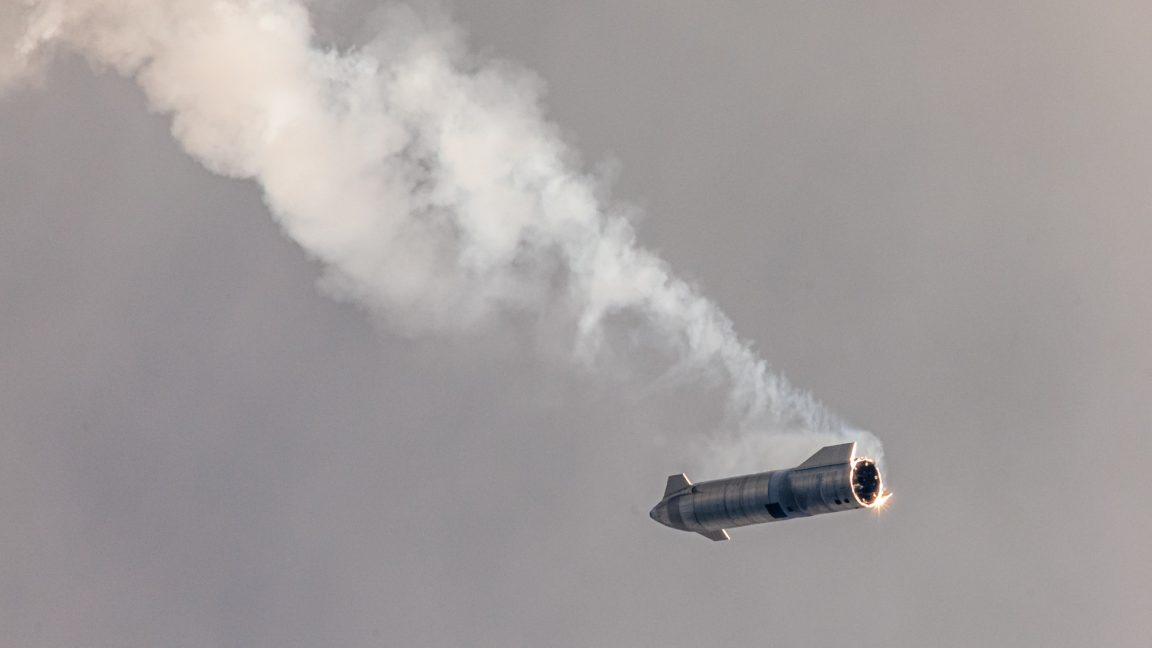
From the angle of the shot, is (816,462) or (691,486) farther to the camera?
(691,486)

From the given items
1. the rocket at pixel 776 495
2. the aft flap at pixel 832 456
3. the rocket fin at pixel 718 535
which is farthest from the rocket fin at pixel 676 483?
the aft flap at pixel 832 456

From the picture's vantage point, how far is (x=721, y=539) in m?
104

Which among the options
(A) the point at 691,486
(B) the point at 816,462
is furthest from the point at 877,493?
(A) the point at 691,486

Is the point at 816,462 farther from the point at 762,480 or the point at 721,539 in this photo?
the point at 721,539

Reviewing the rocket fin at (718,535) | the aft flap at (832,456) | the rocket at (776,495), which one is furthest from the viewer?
the rocket fin at (718,535)

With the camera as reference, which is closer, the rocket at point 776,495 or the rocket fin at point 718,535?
the rocket at point 776,495

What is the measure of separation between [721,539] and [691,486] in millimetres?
4698

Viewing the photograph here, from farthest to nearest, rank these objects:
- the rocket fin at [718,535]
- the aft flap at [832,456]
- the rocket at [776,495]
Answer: the rocket fin at [718,535], the aft flap at [832,456], the rocket at [776,495]

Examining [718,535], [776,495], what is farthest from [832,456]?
[718,535]

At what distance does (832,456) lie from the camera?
9181 centimetres

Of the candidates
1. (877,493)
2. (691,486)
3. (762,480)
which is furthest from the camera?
(691,486)

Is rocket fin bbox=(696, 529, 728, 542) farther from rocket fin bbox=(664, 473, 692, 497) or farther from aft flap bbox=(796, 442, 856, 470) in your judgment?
aft flap bbox=(796, 442, 856, 470)

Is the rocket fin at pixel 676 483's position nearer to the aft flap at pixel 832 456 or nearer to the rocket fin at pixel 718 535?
the rocket fin at pixel 718 535

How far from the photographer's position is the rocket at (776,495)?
90188 millimetres
